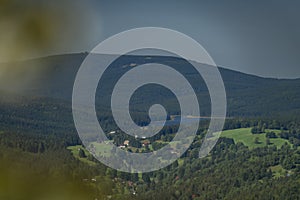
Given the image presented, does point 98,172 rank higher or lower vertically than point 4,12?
lower

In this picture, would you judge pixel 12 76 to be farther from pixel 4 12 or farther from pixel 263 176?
pixel 263 176

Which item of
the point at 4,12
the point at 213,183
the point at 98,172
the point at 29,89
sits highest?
the point at 4,12

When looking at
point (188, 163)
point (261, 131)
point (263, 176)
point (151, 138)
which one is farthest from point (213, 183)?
point (151, 138)

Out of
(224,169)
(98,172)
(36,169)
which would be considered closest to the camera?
(36,169)

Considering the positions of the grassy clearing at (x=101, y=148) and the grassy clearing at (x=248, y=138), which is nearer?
the grassy clearing at (x=101, y=148)

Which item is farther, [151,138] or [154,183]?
[151,138]

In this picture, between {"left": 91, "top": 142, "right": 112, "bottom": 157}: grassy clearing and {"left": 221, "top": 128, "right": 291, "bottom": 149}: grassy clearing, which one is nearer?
{"left": 91, "top": 142, "right": 112, "bottom": 157}: grassy clearing

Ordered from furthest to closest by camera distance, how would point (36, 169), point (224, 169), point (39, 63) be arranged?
point (224, 169) < point (39, 63) < point (36, 169)

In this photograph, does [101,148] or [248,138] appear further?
[248,138]
